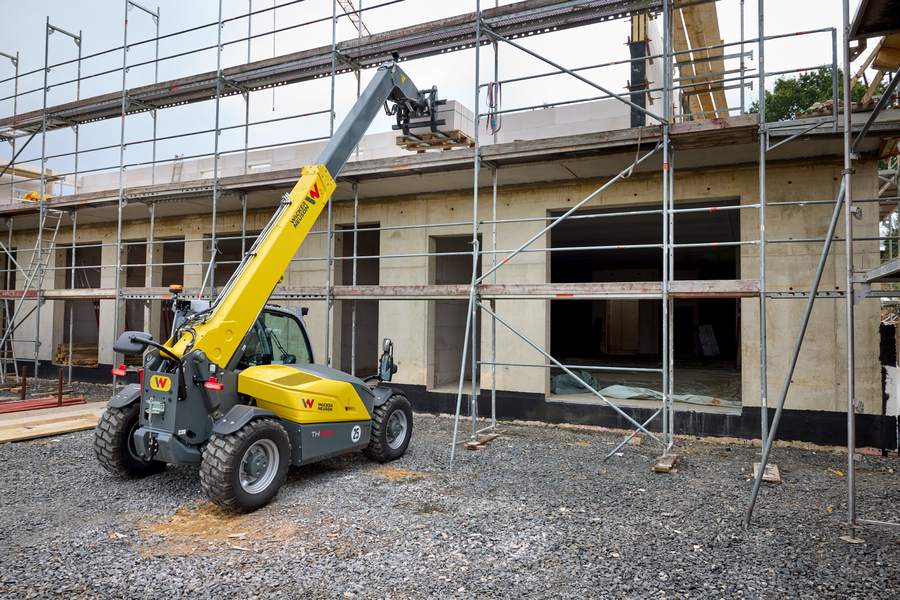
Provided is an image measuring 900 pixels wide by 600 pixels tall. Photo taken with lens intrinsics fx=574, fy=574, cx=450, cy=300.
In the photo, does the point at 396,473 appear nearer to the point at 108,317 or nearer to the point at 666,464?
the point at 666,464

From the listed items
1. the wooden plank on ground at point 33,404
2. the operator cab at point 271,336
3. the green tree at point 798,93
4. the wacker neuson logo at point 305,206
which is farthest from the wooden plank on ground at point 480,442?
the green tree at point 798,93

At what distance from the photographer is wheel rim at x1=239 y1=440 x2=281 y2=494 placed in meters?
4.89

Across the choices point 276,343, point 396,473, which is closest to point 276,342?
point 276,343

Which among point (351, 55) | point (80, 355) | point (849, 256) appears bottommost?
point (80, 355)

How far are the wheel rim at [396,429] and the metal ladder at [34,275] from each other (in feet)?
28.3

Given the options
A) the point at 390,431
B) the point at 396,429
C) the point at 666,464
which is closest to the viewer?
the point at 666,464

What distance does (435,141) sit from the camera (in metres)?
8.82

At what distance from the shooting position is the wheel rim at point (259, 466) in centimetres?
489

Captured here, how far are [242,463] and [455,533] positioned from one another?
1873 mm

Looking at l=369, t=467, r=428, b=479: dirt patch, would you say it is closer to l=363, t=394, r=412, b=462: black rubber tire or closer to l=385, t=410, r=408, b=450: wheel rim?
l=363, t=394, r=412, b=462: black rubber tire

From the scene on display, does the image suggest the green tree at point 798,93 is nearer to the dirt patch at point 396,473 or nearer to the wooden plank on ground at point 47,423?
the dirt patch at point 396,473

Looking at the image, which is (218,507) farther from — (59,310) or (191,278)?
(59,310)

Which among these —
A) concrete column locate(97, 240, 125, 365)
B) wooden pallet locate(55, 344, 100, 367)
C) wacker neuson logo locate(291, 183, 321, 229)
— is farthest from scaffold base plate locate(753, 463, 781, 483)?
wooden pallet locate(55, 344, 100, 367)

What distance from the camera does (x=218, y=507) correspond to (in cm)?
500
